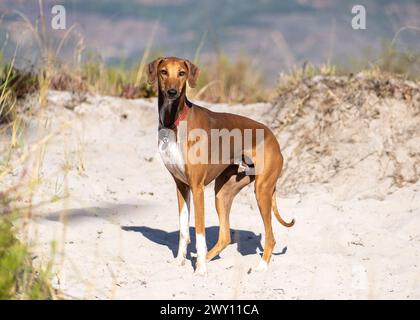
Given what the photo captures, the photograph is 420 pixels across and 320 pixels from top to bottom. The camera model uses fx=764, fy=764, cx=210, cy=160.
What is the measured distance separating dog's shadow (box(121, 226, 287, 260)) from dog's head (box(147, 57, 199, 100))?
1.94 metres

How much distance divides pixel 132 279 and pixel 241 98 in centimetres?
790

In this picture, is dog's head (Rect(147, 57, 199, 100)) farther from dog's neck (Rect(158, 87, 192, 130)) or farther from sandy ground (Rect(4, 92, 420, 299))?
sandy ground (Rect(4, 92, 420, 299))

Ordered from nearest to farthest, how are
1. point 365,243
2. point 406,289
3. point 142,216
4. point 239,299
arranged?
point 239,299
point 406,289
point 365,243
point 142,216

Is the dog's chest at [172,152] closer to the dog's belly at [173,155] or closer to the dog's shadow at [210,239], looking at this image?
the dog's belly at [173,155]

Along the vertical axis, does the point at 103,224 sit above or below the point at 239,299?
above

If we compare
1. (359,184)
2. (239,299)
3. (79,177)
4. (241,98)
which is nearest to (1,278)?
(239,299)

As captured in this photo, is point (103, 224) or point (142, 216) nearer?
point (103, 224)

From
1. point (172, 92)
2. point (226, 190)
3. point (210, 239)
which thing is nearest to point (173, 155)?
point (172, 92)

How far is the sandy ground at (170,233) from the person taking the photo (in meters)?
7.01

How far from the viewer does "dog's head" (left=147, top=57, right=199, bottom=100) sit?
7.39 m
